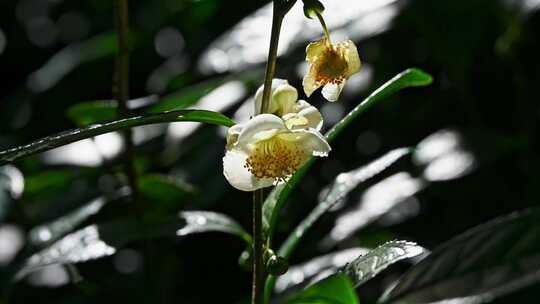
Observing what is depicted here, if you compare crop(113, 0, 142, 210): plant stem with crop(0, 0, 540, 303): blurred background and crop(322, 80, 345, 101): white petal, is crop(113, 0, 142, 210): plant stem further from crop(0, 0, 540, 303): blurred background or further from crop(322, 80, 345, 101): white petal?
crop(322, 80, 345, 101): white petal

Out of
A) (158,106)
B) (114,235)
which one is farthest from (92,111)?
(114,235)

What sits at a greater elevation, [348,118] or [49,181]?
[49,181]

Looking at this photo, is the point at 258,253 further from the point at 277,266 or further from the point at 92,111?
the point at 92,111

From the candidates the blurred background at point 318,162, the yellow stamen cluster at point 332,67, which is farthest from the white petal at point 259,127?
the blurred background at point 318,162

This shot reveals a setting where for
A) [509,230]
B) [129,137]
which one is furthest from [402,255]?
[129,137]

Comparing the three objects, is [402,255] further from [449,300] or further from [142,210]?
[142,210]

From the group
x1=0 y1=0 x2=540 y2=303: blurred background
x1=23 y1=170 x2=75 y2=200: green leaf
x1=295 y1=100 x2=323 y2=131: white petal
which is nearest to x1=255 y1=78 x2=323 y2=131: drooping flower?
x1=295 y1=100 x2=323 y2=131: white petal
